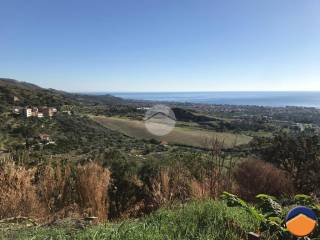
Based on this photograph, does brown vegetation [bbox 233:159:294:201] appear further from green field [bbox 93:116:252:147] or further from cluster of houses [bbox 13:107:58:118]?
cluster of houses [bbox 13:107:58:118]

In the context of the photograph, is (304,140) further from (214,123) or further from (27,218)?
(214,123)

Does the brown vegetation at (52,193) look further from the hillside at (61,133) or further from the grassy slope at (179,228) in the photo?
the hillside at (61,133)

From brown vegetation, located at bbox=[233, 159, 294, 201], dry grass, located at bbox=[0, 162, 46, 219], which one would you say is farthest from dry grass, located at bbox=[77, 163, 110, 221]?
brown vegetation, located at bbox=[233, 159, 294, 201]

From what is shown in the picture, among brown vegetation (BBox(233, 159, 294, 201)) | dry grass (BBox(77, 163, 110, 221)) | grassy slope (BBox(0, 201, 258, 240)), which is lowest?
brown vegetation (BBox(233, 159, 294, 201))

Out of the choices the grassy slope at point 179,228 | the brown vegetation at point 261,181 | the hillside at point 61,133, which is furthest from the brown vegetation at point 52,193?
the hillside at point 61,133

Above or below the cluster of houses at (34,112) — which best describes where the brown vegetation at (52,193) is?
above

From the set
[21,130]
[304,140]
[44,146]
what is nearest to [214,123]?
[21,130]

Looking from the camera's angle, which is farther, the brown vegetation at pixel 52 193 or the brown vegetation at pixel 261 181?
the brown vegetation at pixel 261 181

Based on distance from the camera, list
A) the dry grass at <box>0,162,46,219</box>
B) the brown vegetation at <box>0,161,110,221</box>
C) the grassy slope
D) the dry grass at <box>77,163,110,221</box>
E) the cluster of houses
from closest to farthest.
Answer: the grassy slope, the dry grass at <box>0,162,46,219</box>, the brown vegetation at <box>0,161,110,221</box>, the dry grass at <box>77,163,110,221</box>, the cluster of houses
